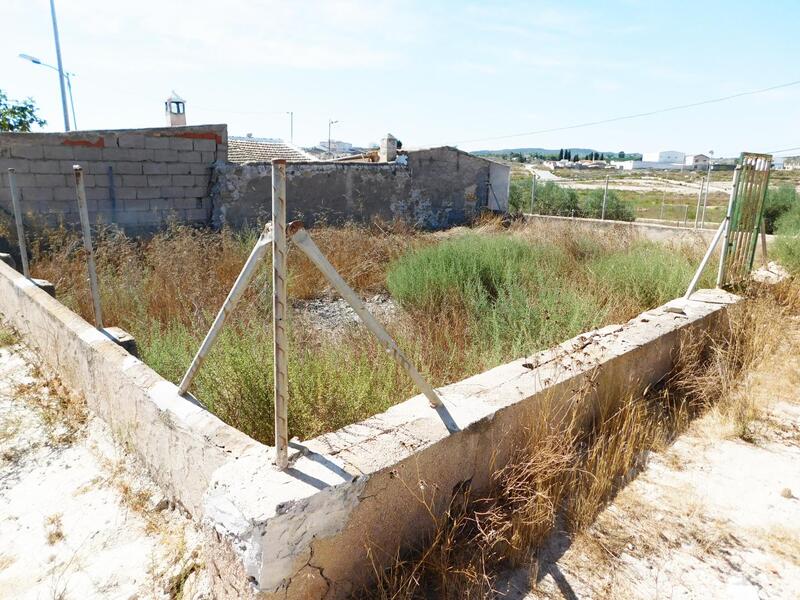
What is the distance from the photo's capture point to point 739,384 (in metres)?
3.88

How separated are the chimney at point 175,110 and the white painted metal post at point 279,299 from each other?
1354 centimetres

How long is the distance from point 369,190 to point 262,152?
4.32 m

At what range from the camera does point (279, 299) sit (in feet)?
5.47

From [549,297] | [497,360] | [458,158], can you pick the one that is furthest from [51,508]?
[458,158]

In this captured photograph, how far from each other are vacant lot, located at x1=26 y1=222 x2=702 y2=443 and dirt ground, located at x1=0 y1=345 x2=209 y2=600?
0.57 meters

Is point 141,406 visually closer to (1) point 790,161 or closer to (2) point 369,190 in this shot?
(2) point 369,190

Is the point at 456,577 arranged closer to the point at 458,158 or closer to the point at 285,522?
the point at 285,522

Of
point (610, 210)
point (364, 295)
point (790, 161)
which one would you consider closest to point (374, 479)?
point (364, 295)

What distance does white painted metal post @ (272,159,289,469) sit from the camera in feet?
5.26

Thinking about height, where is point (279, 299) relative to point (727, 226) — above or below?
above

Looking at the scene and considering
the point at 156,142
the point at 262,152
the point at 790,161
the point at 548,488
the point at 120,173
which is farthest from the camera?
the point at 790,161

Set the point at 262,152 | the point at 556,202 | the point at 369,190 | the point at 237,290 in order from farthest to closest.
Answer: the point at 556,202, the point at 262,152, the point at 369,190, the point at 237,290

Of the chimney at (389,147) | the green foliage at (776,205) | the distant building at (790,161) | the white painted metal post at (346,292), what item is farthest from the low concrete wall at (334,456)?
the green foliage at (776,205)

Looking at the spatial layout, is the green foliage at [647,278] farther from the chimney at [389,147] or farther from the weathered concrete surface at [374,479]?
the chimney at [389,147]
